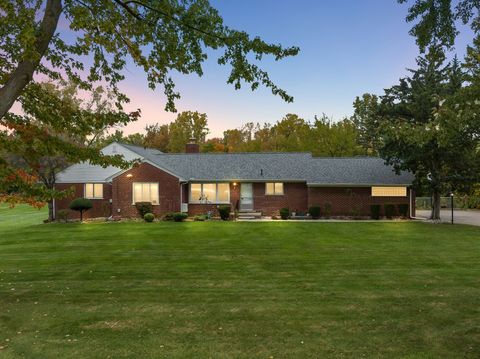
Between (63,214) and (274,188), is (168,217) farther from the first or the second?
(274,188)

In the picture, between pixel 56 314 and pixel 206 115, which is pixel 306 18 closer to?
pixel 56 314

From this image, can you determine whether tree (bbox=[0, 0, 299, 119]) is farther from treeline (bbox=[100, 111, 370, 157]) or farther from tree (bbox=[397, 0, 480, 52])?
treeline (bbox=[100, 111, 370, 157])

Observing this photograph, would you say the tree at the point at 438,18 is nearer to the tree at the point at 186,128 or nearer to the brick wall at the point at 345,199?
the brick wall at the point at 345,199

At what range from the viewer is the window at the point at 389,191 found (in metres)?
31.0

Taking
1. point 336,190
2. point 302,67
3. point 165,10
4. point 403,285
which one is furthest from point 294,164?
point 165,10

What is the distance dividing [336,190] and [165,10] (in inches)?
991

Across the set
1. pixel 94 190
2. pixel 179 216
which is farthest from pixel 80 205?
pixel 179 216

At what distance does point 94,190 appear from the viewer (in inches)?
1299

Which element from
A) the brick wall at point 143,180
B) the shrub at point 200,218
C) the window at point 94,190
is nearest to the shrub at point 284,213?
→ the shrub at point 200,218

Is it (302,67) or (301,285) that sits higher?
(302,67)

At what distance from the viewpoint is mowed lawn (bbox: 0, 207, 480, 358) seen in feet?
22.8

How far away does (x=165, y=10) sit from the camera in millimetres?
8438

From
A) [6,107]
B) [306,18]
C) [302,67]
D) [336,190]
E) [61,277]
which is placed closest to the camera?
[6,107]

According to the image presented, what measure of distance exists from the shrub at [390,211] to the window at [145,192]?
1747 centimetres
